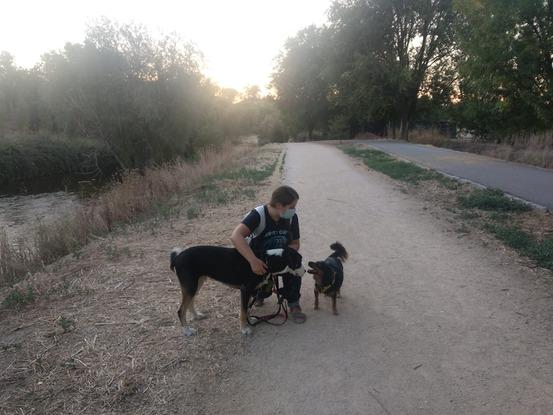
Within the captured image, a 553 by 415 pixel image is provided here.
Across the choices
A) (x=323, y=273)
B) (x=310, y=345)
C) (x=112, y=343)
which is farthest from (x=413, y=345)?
(x=112, y=343)

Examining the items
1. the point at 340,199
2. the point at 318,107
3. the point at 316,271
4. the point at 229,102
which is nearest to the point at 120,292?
the point at 316,271

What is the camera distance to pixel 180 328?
400 cm

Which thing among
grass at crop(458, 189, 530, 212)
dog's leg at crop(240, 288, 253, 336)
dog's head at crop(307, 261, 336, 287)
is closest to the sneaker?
dog's head at crop(307, 261, 336, 287)

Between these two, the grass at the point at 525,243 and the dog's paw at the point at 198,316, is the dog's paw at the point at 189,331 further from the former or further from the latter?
the grass at the point at 525,243

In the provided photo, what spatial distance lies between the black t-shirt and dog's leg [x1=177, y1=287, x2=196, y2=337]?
2.57 feet

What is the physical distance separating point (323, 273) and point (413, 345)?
1.07 m


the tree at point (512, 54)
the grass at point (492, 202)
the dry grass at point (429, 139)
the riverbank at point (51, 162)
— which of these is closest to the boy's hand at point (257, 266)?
the grass at point (492, 202)

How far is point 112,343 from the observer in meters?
3.78

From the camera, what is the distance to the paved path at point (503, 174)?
866cm

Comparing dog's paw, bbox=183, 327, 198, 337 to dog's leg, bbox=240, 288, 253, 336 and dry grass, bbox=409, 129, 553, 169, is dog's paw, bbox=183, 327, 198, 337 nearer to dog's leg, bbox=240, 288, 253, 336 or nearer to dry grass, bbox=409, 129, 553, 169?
dog's leg, bbox=240, 288, 253, 336

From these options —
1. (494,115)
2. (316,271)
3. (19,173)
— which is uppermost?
(494,115)

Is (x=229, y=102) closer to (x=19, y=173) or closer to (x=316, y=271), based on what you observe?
(x=19, y=173)

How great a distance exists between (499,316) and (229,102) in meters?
32.9

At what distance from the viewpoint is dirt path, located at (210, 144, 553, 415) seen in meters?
2.95
